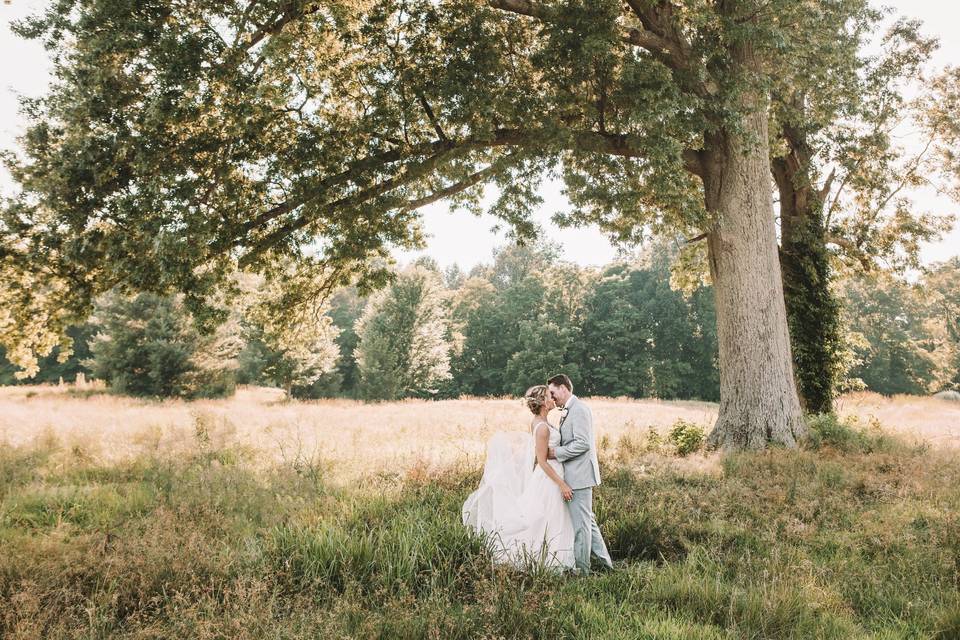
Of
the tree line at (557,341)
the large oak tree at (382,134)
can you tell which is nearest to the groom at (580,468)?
the large oak tree at (382,134)

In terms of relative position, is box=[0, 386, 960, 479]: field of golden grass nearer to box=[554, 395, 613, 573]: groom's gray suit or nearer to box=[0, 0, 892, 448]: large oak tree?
box=[0, 0, 892, 448]: large oak tree

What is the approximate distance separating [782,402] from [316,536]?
33.0ft

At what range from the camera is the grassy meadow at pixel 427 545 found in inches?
168

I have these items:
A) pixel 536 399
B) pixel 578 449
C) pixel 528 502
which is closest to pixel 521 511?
pixel 528 502

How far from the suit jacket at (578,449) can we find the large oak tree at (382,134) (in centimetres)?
614

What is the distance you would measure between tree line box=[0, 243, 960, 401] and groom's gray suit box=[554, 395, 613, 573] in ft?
107

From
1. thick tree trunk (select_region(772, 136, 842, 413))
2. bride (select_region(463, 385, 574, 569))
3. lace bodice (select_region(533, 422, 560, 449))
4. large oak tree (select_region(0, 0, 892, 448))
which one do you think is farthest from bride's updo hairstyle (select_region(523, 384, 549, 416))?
thick tree trunk (select_region(772, 136, 842, 413))

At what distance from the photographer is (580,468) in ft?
20.4

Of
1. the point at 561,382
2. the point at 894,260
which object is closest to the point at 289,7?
the point at 561,382

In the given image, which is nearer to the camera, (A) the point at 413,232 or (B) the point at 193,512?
(B) the point at 193,512

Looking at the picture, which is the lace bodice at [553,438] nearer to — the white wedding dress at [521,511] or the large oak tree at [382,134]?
the white wedding dress at [521,511]

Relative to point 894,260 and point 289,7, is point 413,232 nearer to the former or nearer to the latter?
point 289,7

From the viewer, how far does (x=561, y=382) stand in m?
6.41

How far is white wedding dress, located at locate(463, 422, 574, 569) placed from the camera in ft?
18.8
